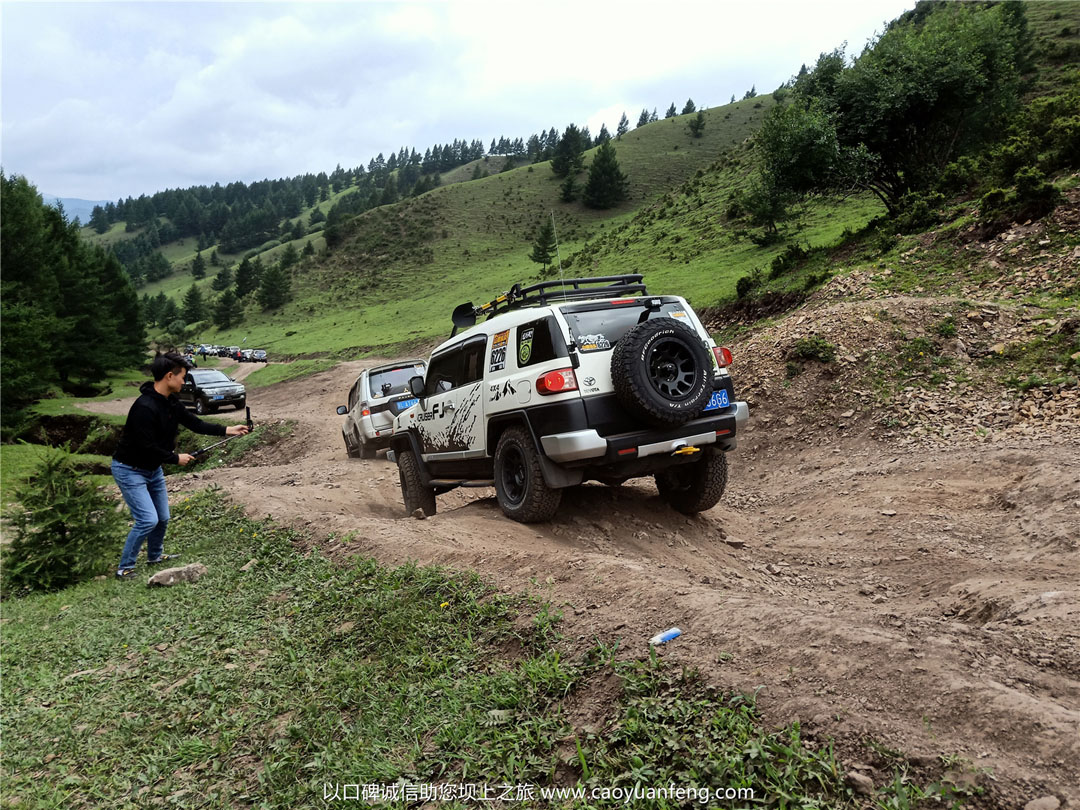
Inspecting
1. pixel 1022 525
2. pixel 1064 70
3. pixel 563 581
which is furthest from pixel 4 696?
pixel 1064 70

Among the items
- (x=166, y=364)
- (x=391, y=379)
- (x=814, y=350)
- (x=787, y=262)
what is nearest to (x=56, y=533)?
(x=166, y=364)

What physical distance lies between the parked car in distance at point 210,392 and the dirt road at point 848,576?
1718 cm

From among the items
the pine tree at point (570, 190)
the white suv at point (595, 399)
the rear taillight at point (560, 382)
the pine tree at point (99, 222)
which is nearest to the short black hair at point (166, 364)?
the white suv at point (595, 399)

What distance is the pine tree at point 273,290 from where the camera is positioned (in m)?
76.2

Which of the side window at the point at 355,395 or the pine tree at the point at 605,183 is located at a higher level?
A: the pine tree at the point at 605,183

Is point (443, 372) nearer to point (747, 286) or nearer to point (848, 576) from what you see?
point (848, 576)

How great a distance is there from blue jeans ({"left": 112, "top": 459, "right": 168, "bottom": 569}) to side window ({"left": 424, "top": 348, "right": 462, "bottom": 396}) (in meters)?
3.10

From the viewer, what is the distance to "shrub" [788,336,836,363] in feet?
32.6

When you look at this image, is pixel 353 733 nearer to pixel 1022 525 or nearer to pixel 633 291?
pixel 633 291

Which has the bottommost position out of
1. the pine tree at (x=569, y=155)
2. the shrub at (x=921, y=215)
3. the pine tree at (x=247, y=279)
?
the shrub at (x=921, y=215)

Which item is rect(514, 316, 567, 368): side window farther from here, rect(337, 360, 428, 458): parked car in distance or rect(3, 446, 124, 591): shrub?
rect(337, 360, 428, 458): parked car in distance

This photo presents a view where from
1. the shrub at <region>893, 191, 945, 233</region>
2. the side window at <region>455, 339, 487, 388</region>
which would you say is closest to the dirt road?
the side window at <region>455, 339, 487, 388</region>

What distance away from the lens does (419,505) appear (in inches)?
327

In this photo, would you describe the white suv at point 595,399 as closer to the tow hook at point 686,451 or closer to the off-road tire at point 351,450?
the tow hook at point 686,451
